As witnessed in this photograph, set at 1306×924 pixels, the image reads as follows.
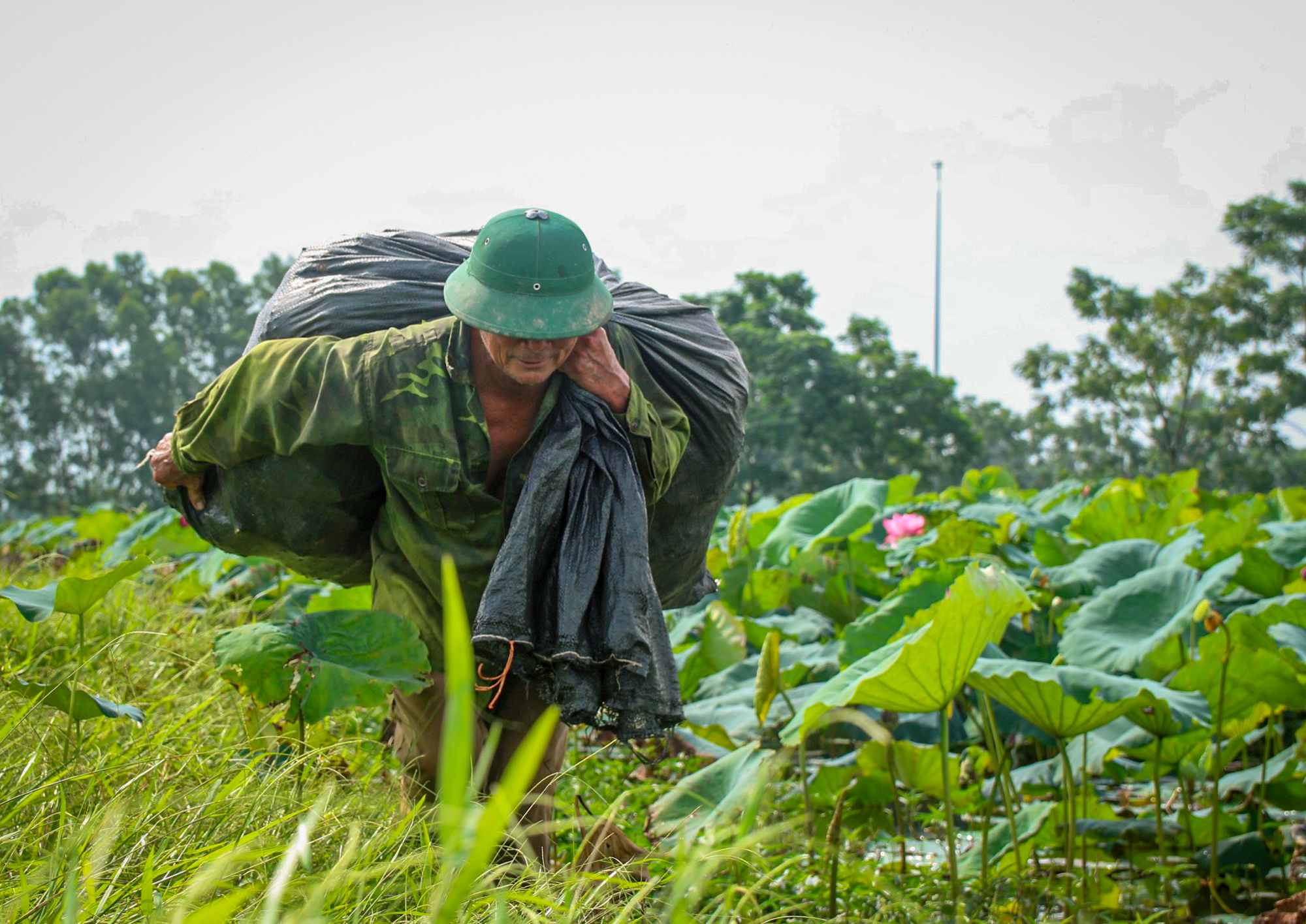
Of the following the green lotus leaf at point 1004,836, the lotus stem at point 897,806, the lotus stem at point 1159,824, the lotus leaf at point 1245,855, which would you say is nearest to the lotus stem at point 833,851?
the lotus stem at point 897,806

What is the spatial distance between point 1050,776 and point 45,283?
3672cm

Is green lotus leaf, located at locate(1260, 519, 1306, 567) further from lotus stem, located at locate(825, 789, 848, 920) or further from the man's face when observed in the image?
the man's face

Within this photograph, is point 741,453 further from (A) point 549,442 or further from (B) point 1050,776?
(B) point 1050,776

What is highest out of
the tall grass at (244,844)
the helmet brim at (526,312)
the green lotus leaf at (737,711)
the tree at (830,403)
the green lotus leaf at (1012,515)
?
the helmet brim at (526,312)

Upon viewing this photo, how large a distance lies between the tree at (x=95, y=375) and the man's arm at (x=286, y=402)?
1207 inches

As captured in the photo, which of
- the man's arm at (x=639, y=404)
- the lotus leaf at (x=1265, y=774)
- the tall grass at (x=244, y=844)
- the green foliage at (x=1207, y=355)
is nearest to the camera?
the tall grass at (x=244, y=844)

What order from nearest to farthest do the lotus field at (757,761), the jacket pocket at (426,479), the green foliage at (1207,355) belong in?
the lotus field at (757,761), the jacket pocket at (426,479), the green foliage at (1207,355)

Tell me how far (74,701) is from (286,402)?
75 cm

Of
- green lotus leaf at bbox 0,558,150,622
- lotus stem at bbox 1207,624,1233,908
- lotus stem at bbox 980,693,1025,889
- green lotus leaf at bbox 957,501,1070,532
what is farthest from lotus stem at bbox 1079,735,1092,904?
green lotus leaf at bbox 957,501,1070,532

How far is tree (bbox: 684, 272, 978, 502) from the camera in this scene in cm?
2909

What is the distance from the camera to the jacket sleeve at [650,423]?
8.91 ft

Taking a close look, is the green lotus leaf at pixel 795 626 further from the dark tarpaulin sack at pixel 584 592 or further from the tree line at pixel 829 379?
the tree line at pixel 829 379

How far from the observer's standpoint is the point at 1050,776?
3.94 metres

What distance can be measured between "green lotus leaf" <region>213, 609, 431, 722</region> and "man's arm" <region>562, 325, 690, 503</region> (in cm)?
64
